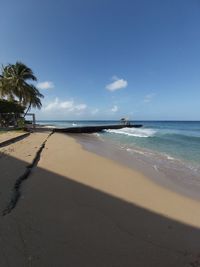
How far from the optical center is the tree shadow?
2.59 metres

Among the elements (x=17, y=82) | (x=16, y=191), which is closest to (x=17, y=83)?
(x=17, y=82)

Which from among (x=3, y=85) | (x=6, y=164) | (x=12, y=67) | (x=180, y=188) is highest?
(x=12, y=67)

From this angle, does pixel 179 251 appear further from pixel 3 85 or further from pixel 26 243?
pixel 3 85

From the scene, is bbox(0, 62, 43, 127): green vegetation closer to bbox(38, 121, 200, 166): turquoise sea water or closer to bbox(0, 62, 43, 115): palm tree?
bbox(0, 62, 43, 115): palm tree

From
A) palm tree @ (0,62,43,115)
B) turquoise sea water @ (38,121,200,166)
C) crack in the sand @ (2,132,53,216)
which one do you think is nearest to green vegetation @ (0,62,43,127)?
palm tree @ (0,62,43,115)

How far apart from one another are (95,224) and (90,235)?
35 cm

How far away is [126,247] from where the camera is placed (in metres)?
2.86

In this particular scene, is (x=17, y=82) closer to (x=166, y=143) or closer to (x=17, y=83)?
(x=17, y=83)

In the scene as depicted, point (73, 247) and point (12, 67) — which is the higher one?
point (12, 67)

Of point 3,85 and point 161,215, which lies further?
point 3,85

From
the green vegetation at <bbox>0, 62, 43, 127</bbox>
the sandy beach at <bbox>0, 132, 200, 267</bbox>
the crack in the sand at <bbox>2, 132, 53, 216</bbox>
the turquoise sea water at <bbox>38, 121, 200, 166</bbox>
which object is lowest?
the turquoise sea water at <bbox>38, 121, 200, 166</bbox>

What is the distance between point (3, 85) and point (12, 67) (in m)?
3.62

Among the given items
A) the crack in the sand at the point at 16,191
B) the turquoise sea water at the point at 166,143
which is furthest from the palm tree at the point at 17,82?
the crack in the sand at the point at 16,191

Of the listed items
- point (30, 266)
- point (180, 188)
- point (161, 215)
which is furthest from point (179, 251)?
point (180, 188)
